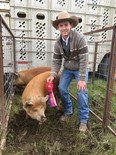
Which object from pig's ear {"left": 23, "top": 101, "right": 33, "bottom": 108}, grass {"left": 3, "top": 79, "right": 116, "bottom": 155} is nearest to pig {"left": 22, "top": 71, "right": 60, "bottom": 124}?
pig's ear {"left": 23, "top": 101, "right": 33, "bottom": 108}

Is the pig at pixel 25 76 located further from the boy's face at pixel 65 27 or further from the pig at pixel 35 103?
the boy's face at pixel 65 27

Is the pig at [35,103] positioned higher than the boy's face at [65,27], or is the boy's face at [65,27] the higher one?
the boy's face at [65,27]

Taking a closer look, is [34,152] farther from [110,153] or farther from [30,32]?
[30,32]

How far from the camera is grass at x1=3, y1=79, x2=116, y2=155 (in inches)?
112

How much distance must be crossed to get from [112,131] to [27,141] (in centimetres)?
129

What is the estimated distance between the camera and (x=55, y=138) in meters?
3.17

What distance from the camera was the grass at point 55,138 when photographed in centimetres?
285

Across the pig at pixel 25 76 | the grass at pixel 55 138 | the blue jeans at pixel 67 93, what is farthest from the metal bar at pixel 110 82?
the pig at pixel 25 76

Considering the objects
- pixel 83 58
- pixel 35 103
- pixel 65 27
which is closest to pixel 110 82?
pixel 83 58

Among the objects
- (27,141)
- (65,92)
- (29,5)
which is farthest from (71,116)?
(29,5)

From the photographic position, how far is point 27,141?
3072 mm

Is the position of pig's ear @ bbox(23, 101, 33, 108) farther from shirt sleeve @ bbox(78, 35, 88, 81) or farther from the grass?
shirt sleeve @ bbox(78, 35, 88, 81)

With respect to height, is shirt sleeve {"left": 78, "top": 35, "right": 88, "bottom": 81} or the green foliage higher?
shirt sleeve {"left": 78, "top": 35, "right": 88, "bottom": 81}

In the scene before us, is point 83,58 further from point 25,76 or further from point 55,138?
point 25,76
